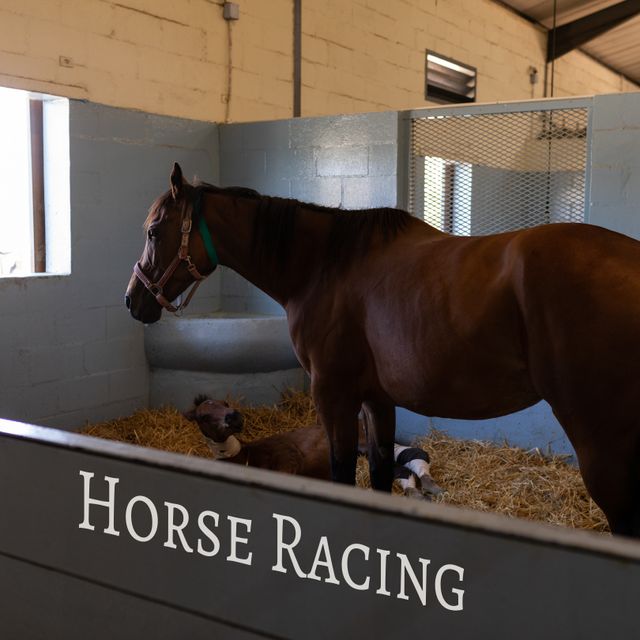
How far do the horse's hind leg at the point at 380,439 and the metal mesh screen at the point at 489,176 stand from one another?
1.86m

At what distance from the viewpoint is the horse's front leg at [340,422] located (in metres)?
2.70

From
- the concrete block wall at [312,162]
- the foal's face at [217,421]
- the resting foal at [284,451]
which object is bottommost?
Result: the resting foal at [284,451]

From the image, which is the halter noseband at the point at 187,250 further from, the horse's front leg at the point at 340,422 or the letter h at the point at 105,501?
the letter h at the point at 105,501

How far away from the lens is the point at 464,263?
230 centimetres

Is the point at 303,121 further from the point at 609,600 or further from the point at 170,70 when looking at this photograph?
the point at 609,600

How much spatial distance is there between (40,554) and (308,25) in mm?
5444

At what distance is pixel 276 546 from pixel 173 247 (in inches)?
75.6

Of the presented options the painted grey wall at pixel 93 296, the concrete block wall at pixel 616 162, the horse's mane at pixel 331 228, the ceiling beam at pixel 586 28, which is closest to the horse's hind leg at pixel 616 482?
the horse's mane at pixel 331 228

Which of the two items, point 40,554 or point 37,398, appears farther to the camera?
point 37,398

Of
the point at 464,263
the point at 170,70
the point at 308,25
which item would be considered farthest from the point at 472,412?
the point at 308,25

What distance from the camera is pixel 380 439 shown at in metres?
2.90

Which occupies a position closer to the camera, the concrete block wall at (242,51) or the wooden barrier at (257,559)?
the wooden barrier at (257,559)

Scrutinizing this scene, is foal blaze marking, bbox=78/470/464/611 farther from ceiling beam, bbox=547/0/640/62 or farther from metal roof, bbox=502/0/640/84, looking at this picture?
ceiling beam, bbox=547/0/640/62

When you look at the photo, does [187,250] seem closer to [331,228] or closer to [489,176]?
[331,228]
